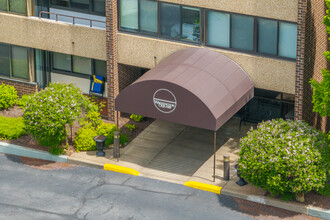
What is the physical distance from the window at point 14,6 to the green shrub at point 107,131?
6968 mm

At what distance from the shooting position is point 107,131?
34656 mm

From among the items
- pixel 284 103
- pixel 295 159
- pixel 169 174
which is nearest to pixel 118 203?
pixel 169 174

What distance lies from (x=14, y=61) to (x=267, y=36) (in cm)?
1280

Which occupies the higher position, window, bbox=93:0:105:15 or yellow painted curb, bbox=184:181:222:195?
window, bbox=93:0:105:15

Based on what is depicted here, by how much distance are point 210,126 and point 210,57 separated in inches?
146

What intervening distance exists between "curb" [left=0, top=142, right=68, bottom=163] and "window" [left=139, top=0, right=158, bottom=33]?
6.45 m

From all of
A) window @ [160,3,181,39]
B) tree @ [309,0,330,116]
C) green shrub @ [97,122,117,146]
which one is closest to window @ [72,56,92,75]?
green shrub @ [97,122,117,146]

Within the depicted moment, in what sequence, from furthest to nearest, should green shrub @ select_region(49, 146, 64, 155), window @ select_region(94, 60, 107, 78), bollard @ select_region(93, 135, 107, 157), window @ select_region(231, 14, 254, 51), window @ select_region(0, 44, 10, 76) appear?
window @ select_region(0, 44, 10, 76), window @ select_region(94, 60, 107, 78), green shrub @ select_region(49, 146, 64, 155), bollard @ select_region(93, 135, 107, 157), window @ select_region(231, 14, 254, 51)

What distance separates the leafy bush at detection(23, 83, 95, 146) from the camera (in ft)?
106

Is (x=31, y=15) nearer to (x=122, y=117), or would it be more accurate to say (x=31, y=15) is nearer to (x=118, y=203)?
(x=122, y=117)

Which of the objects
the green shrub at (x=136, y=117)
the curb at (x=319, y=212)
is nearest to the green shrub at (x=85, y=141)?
the green shrub at (x=136, y=117)

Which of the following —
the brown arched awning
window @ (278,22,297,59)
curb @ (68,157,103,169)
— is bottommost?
curb @ (68,157,103,169)

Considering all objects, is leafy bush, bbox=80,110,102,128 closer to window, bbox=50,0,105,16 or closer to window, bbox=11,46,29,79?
window, bbox=50,0,105,16

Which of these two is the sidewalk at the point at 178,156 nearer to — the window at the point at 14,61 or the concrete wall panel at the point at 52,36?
the concrete wall panel at the point at 52,36
